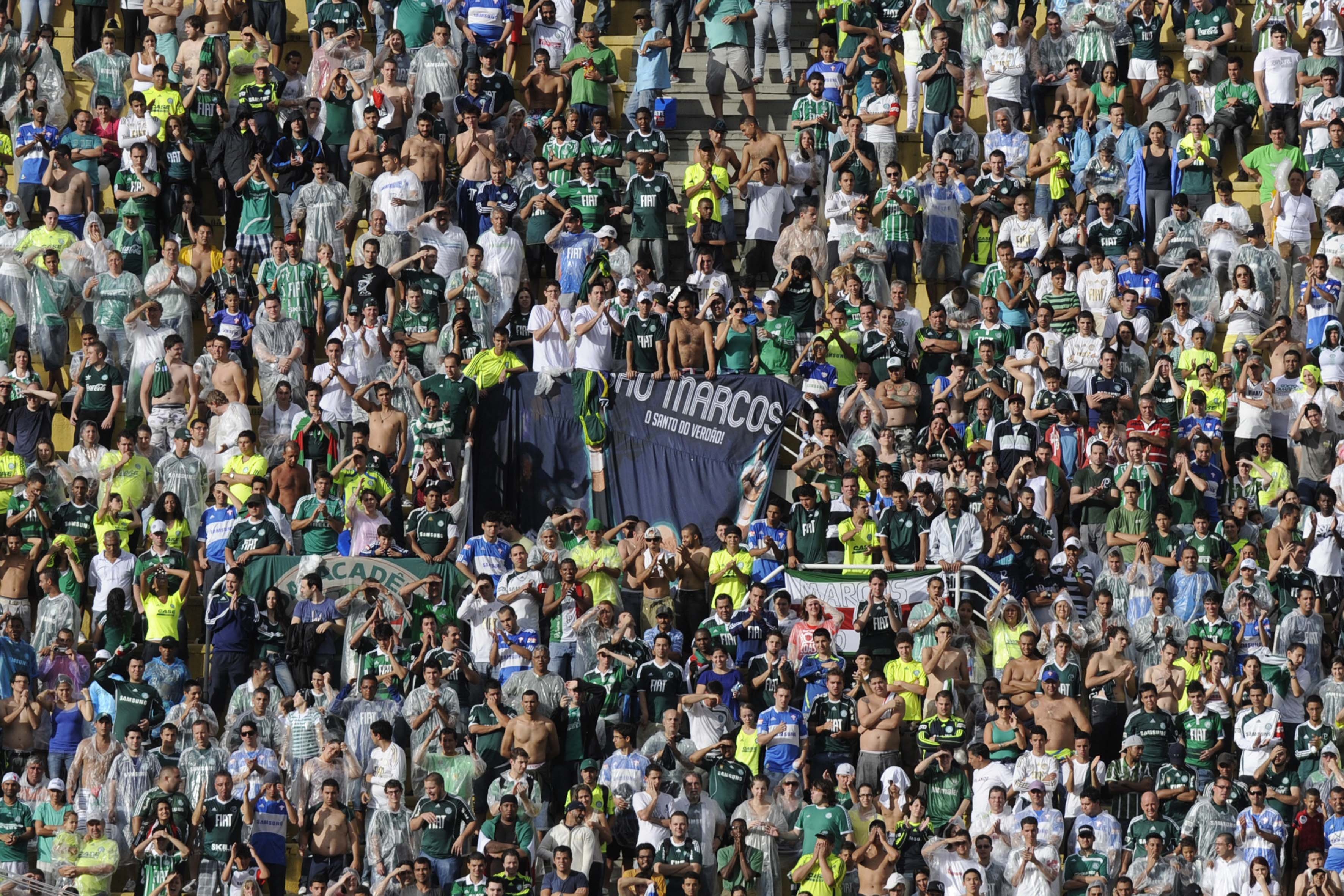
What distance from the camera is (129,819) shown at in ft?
71.3

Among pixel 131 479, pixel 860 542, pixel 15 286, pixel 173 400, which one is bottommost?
pixel 860 542

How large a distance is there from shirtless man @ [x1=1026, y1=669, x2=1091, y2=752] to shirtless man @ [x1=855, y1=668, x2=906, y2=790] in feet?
3.66

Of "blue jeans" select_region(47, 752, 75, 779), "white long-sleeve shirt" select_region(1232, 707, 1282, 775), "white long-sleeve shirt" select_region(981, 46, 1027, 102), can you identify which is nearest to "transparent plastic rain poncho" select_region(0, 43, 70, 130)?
"blue jeans" select_region(47, 752, 75, 779)

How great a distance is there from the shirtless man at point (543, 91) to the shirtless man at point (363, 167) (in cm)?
163

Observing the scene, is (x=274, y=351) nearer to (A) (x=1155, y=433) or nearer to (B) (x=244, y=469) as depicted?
(B) (x=244, y=469)

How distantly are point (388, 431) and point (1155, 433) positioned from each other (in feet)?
22.0

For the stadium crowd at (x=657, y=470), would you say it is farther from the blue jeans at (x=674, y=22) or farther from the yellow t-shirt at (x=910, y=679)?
the blue jeans at (x=674, y=22)

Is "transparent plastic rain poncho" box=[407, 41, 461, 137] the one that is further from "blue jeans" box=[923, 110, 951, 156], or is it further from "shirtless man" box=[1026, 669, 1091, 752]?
"shirtless man" box=[1026, 669, 1091, 752]

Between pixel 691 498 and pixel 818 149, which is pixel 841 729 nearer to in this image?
pixel 691 498

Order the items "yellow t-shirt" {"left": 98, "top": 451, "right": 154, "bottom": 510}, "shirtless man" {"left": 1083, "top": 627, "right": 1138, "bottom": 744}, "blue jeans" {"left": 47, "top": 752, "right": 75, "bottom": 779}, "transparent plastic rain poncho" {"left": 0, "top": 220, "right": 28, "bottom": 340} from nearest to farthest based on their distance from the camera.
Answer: "blue jeans" {"left": 47, "top": 752, "right": 75, "bottom": 779} → "shirtless man" {"left": 1083, "top": 627, "right": 1138, "bottom": 744} → "yellow t-shirt" {"left": 98, "top": 451, "right": 154, "bottom": 510} → "transparent plastic rain poncho" {"left": 0, "top": 220, "right": 28, "bottom": 340}

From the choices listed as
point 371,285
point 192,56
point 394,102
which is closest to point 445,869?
point 371,285

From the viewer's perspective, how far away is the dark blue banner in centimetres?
2434

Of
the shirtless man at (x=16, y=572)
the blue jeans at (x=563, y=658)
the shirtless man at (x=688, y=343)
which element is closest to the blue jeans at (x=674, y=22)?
the shirtless man at (x=688, y=343)

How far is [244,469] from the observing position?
23.9 metres
